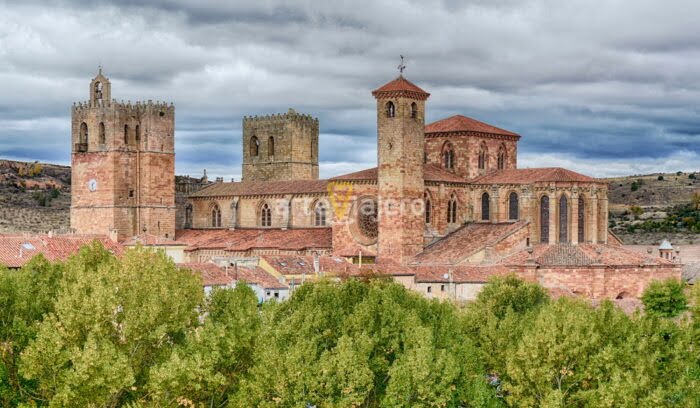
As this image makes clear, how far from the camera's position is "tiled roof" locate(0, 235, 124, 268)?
64.6 metres

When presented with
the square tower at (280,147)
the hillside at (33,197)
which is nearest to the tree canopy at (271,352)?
the square tower at (280,147)

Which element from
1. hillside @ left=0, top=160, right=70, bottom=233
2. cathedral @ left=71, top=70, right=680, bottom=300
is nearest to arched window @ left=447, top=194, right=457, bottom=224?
cathedral @ left=71, top=70, right=680, bottom=300

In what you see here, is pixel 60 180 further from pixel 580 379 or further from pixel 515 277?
pixel 580 379

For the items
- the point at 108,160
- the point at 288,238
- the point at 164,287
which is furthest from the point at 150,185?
the point at 164,287

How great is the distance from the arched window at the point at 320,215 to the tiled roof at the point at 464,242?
411 inches

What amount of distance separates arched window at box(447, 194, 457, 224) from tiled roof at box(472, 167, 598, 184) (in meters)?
2.16

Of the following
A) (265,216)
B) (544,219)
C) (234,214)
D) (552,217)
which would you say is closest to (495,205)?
(544,219)

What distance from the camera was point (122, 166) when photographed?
88.1m

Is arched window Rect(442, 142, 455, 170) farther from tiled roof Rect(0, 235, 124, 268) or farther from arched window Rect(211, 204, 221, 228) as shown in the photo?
tiled roof Rect(0, 235, 124, 268)

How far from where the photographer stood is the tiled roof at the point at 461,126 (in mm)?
85662

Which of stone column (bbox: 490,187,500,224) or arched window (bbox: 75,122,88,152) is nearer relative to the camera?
stone column (bbox: 490,187,500,224)

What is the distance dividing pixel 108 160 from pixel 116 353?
5218cm

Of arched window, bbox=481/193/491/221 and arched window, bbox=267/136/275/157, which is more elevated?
arched window, bbox=267/136/275/157

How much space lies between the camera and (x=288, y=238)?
84438 mm
